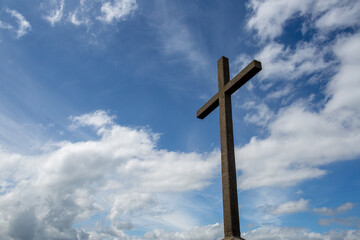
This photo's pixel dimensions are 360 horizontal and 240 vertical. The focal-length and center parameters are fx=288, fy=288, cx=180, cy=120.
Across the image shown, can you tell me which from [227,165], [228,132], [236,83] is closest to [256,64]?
[236,83]

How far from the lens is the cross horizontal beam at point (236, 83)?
6.96 meters

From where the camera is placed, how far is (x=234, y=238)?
5.50 meters

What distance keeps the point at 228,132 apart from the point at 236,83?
4.39 ft

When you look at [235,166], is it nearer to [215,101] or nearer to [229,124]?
[229,124]

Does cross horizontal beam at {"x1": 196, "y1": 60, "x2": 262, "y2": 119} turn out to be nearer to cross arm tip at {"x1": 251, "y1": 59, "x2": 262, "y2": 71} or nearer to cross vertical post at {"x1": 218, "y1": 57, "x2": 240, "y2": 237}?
cross arm tip at {"x1": 251, "y1": 59, "x2": 262, "y2": 71}

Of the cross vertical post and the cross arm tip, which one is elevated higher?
the cross arm tip

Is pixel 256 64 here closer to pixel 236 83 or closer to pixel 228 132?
pixel 236 83

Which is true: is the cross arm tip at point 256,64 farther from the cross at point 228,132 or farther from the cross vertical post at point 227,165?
the cross vertical post at point 227,165

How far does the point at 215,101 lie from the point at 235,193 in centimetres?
285

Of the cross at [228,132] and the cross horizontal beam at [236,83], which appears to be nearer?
the cross at [228,132]

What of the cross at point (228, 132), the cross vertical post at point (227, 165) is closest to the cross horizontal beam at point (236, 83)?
the cross at point (228, 132)

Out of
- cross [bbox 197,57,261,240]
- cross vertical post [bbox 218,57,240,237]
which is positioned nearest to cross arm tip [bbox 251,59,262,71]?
cross [bbox 197,57,261,240]

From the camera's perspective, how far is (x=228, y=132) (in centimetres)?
705

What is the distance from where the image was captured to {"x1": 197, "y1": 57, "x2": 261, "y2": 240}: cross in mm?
5980
